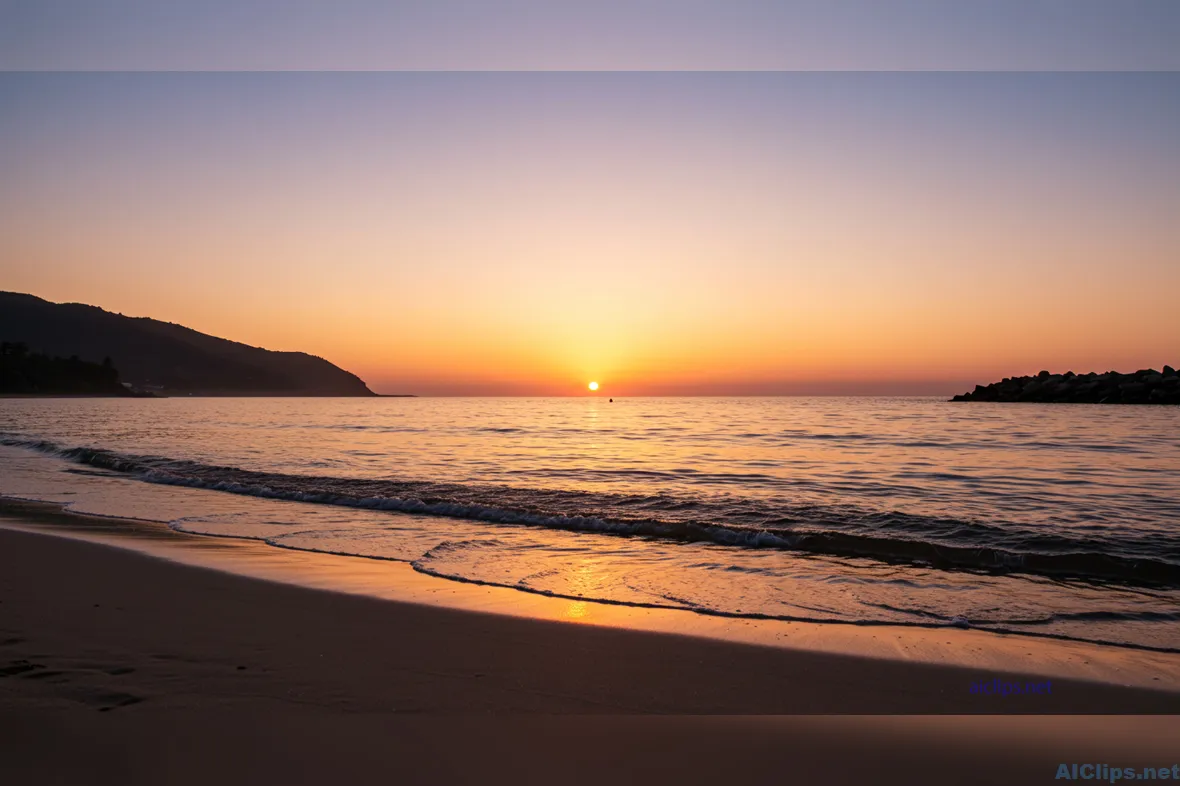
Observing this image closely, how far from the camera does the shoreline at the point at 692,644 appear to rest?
5.24 m

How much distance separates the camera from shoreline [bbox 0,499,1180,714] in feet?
17.2

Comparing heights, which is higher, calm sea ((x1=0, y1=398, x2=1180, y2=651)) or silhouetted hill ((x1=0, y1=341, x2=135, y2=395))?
silhouetted hill ((x1=0, y1=341, x2=135, y2=395))

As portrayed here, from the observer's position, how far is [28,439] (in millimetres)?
35469

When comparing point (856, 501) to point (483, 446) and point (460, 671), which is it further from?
point (483, 446)

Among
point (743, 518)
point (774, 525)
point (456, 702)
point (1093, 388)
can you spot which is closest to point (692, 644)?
point (456, 702)

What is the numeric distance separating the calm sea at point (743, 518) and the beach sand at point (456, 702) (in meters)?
2.03

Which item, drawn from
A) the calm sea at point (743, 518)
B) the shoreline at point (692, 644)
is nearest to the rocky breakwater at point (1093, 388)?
the calm sea at point (743, 518)

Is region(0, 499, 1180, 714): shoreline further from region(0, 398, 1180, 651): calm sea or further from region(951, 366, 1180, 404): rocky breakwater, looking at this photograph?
region(951, 366, 1180, 404): rocky breakwater

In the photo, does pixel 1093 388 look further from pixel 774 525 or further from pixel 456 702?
pixel 456 702

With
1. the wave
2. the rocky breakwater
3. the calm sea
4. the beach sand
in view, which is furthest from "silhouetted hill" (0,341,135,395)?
the beach sand

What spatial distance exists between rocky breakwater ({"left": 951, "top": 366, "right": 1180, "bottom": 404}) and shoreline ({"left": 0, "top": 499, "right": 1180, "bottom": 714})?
79.9 metres

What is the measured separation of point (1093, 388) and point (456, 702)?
9061cm

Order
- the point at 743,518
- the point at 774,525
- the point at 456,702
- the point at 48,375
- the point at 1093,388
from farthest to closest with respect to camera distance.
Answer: the point at 48,375
the point at 1093,388
the point at 743,518
the point at 774,525
the point at 456,702

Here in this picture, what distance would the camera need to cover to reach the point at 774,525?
1356cm
